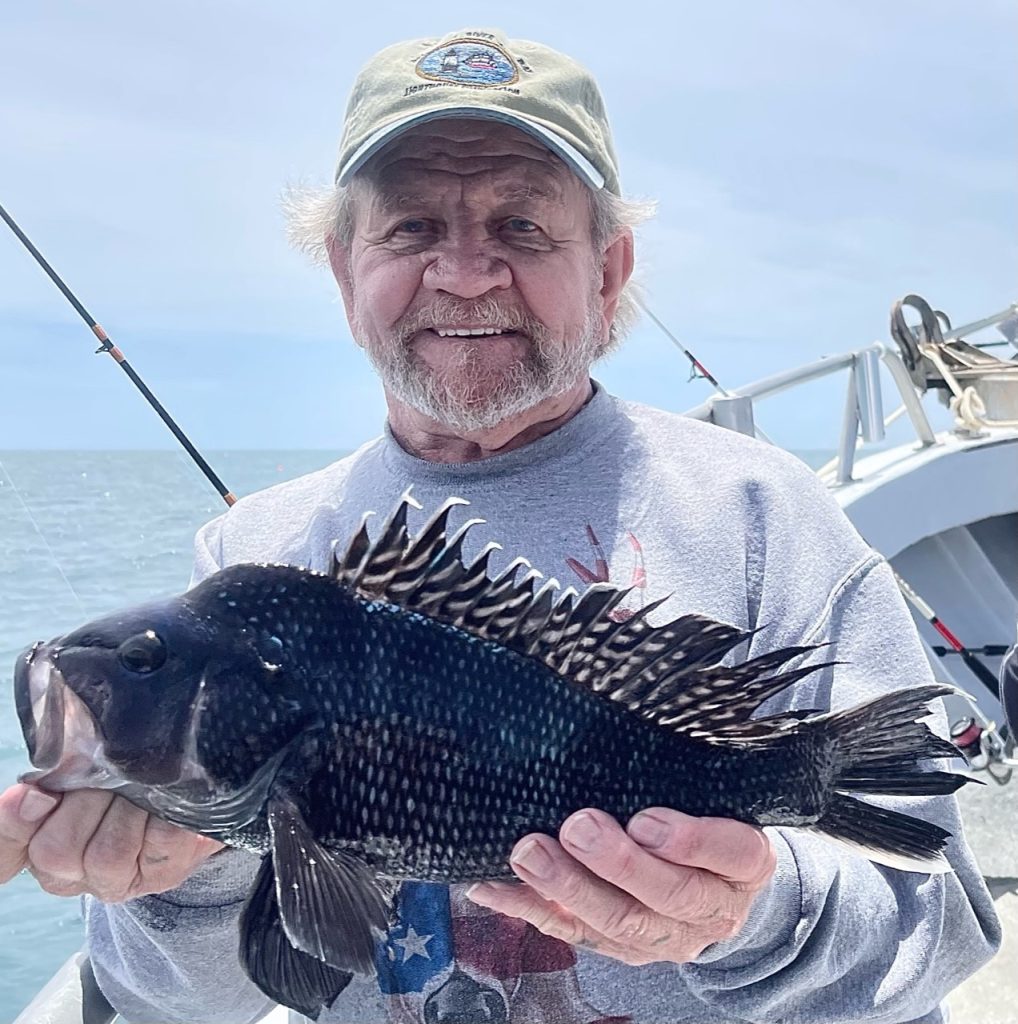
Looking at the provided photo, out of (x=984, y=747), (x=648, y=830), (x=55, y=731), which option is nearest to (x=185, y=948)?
(x=55, y=731)

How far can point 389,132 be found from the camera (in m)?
1.87

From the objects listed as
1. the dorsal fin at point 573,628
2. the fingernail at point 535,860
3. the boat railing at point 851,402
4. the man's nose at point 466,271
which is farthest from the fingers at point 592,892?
the boat railing at point 851,402

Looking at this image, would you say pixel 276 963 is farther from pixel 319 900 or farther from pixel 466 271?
pixel 466 271

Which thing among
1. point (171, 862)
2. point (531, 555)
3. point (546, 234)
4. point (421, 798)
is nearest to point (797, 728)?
point (421, 798)

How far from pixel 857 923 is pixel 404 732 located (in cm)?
85

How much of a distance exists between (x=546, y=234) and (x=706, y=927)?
Answer: 1278 mm

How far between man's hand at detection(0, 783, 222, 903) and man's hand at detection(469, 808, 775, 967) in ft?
1.45

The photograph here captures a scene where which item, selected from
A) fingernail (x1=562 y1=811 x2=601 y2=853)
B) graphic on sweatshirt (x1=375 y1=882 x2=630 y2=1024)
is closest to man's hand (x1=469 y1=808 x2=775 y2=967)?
fingernail (x1=562 y1=811 x2=601 y2=853)

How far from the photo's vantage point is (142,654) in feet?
4.09

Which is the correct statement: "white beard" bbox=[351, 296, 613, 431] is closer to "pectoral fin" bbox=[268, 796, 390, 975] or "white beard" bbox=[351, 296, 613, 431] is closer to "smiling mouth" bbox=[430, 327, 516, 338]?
"smiling mouth" bbox=[430, 327, 516, 338]

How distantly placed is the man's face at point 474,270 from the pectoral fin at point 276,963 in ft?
3.28

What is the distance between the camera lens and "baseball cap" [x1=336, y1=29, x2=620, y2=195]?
1.86 metres

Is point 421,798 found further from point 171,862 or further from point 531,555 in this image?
point 531,555

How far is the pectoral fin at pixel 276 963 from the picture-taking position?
1.26 m
